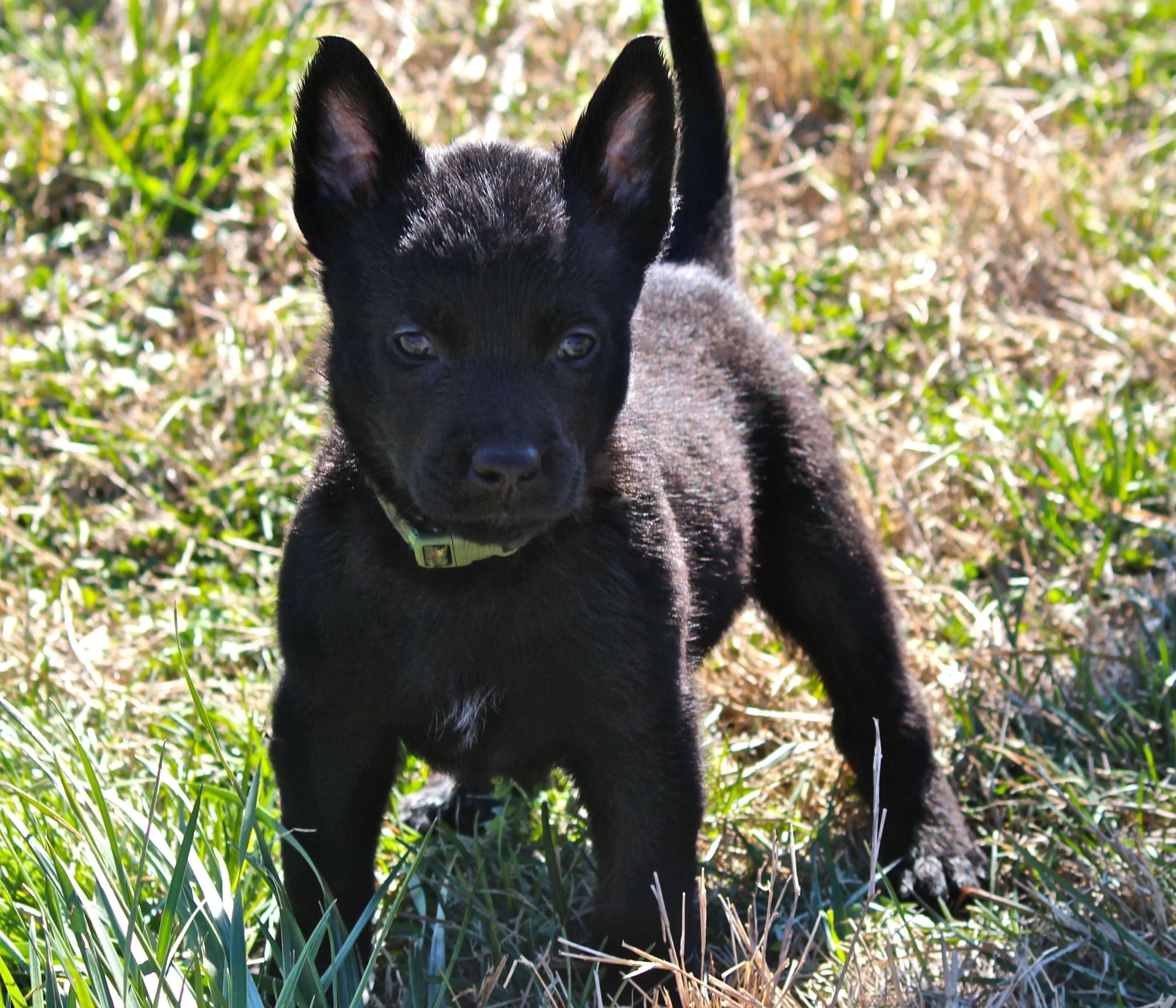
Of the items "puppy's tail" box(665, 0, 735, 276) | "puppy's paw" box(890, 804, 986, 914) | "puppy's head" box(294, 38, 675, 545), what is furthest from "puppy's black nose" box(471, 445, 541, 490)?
"puppy's paw" box(890, 804, 986, 914)

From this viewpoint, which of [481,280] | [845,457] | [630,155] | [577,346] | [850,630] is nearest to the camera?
[481,280]

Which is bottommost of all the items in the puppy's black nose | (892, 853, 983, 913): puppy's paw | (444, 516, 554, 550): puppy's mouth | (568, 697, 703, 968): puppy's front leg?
(892, 853, 983, 913): puppy's paw

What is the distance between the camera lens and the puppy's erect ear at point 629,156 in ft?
9.19

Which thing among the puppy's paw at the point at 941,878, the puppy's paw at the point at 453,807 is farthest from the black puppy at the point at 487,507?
the puppy's paw at the point at 941,878

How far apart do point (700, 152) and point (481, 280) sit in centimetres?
130

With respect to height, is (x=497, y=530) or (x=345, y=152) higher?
(x=345, y=152)

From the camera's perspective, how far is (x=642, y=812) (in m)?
2.73

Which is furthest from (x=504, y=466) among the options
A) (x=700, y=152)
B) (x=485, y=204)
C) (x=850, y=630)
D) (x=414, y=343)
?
(x=700, y=152)

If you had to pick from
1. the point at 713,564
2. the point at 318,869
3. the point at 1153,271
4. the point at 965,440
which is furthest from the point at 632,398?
the point at 1153,271

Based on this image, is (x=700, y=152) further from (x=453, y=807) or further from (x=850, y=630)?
(x=453, y=807)

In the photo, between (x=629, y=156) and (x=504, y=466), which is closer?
(x=504, y=466)

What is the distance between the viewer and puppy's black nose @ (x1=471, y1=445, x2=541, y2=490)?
7.96 ft

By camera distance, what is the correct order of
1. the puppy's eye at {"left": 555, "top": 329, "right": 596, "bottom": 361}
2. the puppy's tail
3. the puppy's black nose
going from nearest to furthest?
the puppy's black nose < the puppy's eye at {"left": 555, "top": 329, "right": 596, "bottom": 361} < the puppy's tail

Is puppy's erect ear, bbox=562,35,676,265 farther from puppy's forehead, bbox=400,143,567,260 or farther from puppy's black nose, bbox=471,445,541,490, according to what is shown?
puppy's black nose, bbox=471,445,541,490
